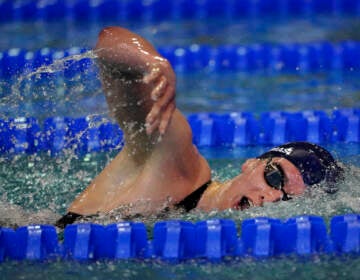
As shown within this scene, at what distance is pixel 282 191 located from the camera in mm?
2898

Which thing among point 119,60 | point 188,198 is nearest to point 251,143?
point 188,198

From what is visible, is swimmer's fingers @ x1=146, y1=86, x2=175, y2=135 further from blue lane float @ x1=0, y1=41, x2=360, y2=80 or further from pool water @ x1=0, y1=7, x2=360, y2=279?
blue lane float @ x1=0, y1=41, x2=360, y2=80

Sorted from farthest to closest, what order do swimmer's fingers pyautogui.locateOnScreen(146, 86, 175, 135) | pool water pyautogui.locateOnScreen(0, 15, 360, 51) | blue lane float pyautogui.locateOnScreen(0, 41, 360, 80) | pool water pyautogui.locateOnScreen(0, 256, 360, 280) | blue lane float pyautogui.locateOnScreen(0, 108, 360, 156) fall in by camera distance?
1. pool water pyautogui.locateOnScreen(0, 15, 360, 51)
2. blue lane float pyautogui.locateOnScreen(0, 41, 360, 80)
3. blue lane float pyautogui.locateOnScreen(0, 108, 360, 156)
4. pool water pyautogui.locateOnScreen(0, 256, 360, 280)
5. swimmer's fingers pyautogui.locateOnScreen(146, 86, 175, 135)

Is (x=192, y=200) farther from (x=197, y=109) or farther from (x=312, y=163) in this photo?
(x=197, y=109)

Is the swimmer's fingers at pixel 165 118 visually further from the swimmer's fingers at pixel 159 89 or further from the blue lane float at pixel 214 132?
the blue lane float at pixel 214 132

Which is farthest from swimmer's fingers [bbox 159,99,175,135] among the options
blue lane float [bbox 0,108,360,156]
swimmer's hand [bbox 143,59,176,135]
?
blue lane float [bbox 0,108,360,156]

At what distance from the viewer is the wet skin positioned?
2.79 metres

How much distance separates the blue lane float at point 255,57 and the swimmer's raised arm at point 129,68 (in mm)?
2621

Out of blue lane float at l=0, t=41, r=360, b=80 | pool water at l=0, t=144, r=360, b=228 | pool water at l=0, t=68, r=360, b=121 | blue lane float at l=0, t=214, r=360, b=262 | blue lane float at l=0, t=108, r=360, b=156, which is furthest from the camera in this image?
blue lane float at l=0, t=41, r=360, b=80

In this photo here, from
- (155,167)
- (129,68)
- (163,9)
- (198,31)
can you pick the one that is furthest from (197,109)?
(163,9)

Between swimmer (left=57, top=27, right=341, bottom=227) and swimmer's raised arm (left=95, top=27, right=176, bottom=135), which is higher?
swimmer's raised arm (left=95, top=27, right=176, bottom=135)

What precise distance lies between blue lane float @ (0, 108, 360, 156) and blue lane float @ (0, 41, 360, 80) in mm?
1118

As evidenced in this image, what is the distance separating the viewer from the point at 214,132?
4387 millimetres

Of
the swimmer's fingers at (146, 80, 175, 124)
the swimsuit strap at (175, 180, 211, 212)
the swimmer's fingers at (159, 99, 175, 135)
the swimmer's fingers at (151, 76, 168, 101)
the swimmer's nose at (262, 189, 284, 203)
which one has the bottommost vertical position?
the swimsuit strap at (175, 180, 211, 212)
